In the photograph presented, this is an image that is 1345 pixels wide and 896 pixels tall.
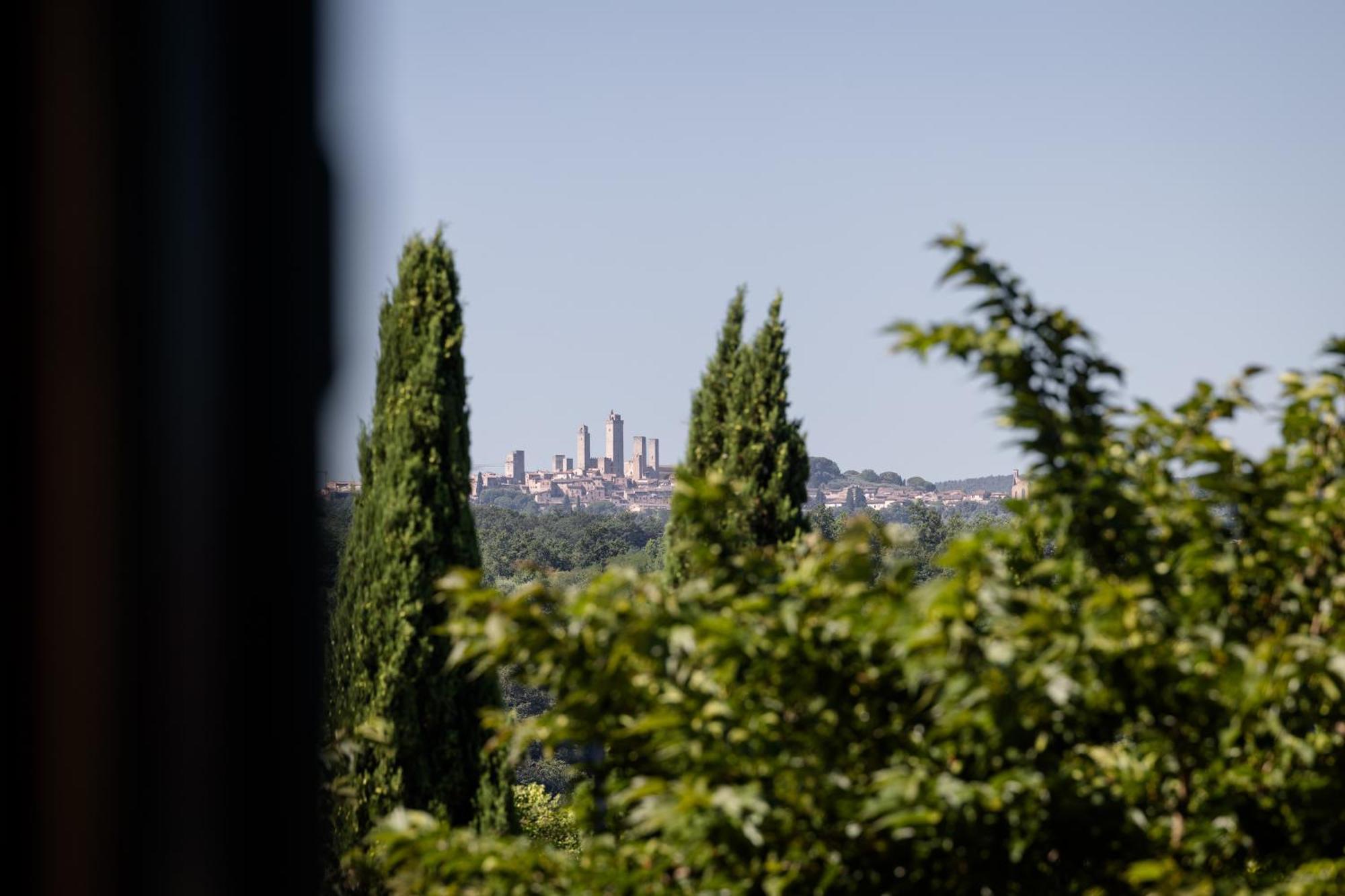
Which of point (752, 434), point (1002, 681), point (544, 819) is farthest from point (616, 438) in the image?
point (1002, 681)

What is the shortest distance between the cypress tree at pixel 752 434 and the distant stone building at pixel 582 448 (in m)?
91.6

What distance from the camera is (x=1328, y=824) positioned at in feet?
6.59

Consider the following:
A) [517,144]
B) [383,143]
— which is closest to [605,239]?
[517,144]

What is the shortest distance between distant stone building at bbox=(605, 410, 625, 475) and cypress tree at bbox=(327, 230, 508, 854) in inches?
3455

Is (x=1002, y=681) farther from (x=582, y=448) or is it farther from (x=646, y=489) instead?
(x=582, y=448)

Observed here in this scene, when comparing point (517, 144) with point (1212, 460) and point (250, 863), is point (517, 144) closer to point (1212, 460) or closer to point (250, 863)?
point (250, 863)

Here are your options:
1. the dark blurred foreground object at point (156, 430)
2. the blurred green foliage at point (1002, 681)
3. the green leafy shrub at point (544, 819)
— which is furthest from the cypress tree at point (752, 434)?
the green leafy shrub at point (544, 819)

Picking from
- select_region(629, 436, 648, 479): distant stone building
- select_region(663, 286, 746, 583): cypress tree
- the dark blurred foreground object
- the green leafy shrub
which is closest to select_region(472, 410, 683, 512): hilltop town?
select_region(629, 436, 648, 479): distant stone building

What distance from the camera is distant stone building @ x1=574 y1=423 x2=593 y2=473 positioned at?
9800 cm

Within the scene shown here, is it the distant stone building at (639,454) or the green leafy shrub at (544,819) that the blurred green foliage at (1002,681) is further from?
the distant stone building at (639,454)

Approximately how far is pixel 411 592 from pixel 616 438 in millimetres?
91762

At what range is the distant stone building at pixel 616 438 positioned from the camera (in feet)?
311

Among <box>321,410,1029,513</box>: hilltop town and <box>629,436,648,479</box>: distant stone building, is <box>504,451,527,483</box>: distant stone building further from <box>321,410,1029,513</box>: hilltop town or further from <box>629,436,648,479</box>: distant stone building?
<box>629,436,648,479</box>: distant stone building

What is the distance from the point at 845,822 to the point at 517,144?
56.4 ft
